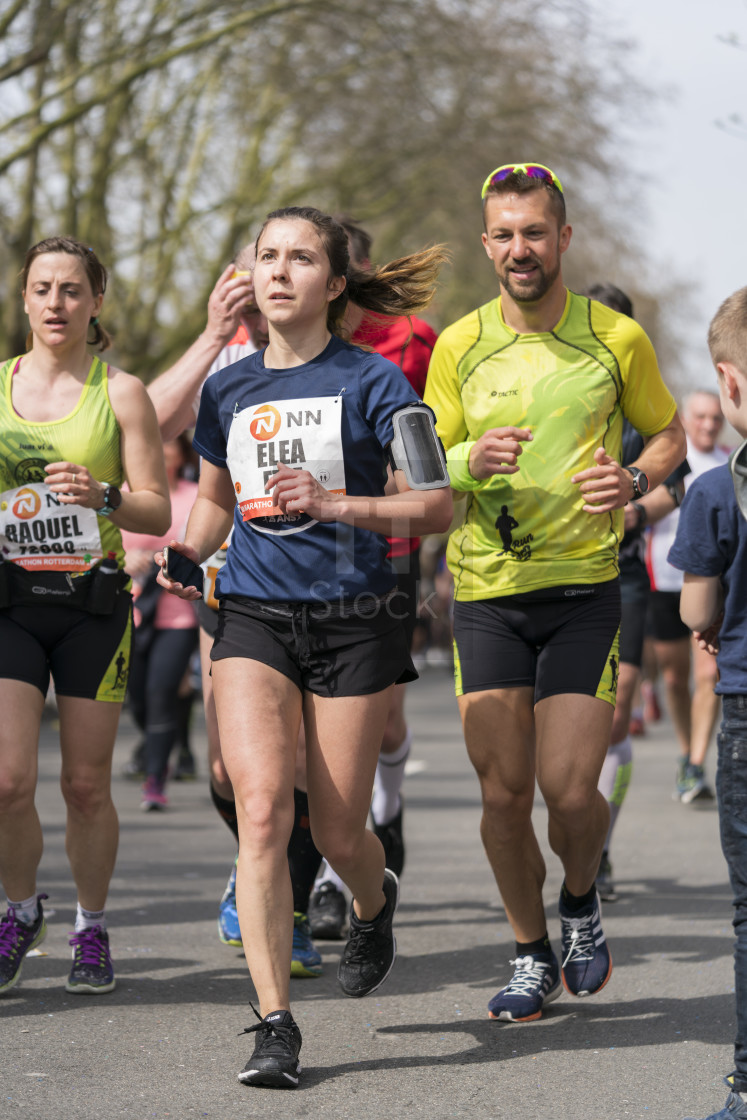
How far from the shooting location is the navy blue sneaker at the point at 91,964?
496 centimetres

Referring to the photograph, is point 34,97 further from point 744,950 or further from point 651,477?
point 744,950

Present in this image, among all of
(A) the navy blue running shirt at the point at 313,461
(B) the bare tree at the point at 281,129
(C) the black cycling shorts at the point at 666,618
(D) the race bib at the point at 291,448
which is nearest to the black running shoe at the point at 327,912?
(A) the navy blue running shirt at the point at 313,461

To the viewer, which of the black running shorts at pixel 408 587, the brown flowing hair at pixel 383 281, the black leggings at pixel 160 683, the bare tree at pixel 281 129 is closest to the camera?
the brown flowing hair at pixel 383 281

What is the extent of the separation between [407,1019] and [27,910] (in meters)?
1.22

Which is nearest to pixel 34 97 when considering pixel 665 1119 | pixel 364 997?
pixel 364 997

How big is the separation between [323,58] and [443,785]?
13.2 meters

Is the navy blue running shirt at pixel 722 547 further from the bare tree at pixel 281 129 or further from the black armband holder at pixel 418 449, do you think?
the bare tree at pixel 281 129

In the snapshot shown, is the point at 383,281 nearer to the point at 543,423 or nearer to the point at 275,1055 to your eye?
the point at 543,423

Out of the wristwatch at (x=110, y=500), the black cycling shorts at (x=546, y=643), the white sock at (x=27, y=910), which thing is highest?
the wristwatch at (x=110, y=500)

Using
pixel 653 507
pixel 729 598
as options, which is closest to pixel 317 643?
pixel 729 598

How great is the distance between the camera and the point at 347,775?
13.8 feet

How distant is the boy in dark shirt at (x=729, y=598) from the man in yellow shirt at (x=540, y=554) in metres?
0.76

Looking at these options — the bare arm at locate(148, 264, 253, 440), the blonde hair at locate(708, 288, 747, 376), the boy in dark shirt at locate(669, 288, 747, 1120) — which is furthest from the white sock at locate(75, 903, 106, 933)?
the blonde hair at locate(708, 288, 747, 376)

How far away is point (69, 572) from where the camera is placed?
4.86m
